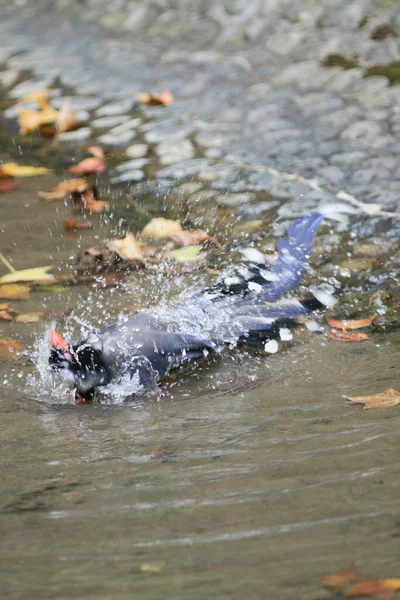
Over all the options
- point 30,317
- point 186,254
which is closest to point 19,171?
point 186,254

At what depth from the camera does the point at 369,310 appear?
10.8 ft

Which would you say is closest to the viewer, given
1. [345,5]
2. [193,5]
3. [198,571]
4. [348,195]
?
[198,571]

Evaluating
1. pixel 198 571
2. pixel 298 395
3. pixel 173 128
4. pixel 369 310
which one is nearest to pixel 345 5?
pixel 173 128

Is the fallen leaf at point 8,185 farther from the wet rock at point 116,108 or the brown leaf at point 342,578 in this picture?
the brown leaf at point 342,578

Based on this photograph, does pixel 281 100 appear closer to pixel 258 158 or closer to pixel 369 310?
pixel 258 158

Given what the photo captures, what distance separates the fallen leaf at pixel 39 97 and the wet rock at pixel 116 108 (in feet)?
1.28

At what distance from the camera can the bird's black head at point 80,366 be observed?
105 inches

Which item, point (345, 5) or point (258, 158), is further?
point (345, 5)

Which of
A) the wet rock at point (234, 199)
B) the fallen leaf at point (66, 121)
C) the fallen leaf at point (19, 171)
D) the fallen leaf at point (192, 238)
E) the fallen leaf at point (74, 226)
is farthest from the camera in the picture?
the fallen leaf at point (66, 121)

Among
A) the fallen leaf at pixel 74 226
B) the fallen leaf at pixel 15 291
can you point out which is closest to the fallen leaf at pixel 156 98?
the fallen leaf at pixel 74 226

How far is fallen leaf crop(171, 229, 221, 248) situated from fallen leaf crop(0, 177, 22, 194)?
1117 mm

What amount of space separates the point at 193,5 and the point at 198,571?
5.72 meters

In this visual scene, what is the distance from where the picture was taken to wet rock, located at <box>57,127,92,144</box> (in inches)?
203

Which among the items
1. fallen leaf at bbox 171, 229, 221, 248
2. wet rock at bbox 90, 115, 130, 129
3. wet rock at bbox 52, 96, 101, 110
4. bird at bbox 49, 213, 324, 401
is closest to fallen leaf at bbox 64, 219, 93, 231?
fallen leaf at bbox 171, 229, 221, 248
